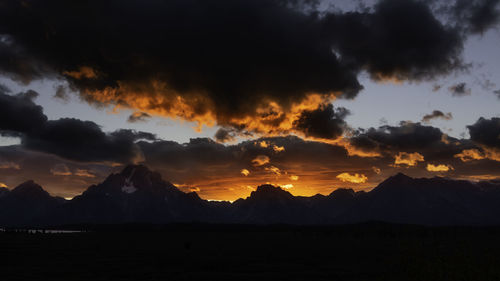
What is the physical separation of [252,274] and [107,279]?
2079 centimetres

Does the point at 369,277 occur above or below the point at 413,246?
below

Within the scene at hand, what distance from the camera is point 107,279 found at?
189 feet

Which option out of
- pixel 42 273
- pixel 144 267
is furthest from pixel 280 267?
pixel 42 273

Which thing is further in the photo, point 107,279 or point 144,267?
point 144,267

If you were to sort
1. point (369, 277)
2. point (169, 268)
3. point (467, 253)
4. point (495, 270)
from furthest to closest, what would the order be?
point (169, 268) < point (369, 277) < point (467, 253) < point (495, 270)

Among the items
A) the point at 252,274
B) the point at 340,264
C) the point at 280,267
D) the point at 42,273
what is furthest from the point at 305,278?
the point at 42,273

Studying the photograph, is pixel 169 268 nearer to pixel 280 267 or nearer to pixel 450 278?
pixel 280 267

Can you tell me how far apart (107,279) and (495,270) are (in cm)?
4616

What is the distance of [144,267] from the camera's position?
73438mm

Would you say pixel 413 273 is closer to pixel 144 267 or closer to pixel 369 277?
pixel 369 277

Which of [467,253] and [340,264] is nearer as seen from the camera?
[467,253]

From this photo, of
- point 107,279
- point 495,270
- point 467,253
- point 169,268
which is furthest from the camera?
point 169,268

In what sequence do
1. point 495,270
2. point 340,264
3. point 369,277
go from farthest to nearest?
point 340,264, point 369,277, point 495,270

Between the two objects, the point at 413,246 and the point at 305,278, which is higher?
the point at 413,246
